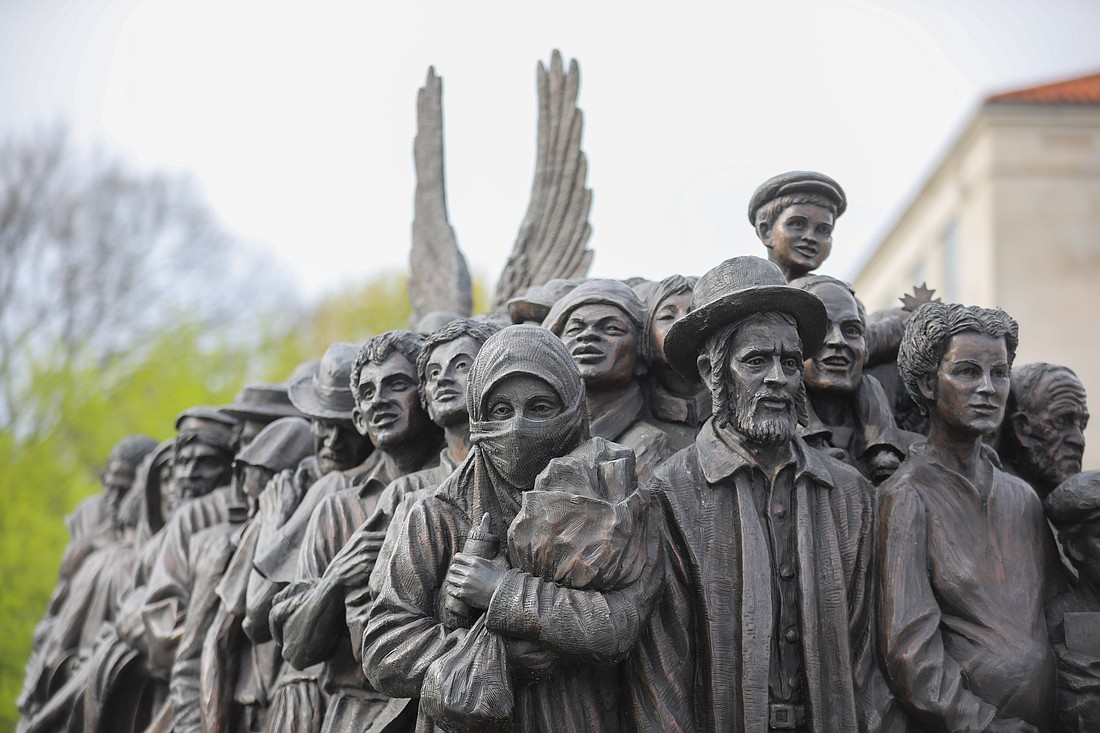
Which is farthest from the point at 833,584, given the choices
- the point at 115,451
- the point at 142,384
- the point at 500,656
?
the point at 142,384

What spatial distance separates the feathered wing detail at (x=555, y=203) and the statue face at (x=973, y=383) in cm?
399

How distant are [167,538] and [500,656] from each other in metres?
4.76

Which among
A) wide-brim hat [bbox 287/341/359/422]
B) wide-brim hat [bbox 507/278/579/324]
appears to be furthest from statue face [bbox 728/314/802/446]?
wide-brim hat [bbox 287/341/359/422]

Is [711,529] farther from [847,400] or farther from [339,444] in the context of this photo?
[339,444]

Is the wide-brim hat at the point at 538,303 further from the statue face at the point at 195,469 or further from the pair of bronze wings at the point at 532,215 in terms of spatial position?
the statue face at the point at 195,469

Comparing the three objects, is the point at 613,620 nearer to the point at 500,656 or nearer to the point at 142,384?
the point at 500,656

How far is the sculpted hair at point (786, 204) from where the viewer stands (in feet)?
21.1

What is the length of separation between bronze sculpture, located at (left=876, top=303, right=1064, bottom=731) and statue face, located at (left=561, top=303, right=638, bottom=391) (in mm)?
1304

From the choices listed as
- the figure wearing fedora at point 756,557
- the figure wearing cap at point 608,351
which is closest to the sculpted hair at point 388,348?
the figure wearing cap at point 608,351

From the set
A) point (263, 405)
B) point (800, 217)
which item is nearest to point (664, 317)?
point (800, 217)

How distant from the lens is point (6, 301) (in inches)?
995

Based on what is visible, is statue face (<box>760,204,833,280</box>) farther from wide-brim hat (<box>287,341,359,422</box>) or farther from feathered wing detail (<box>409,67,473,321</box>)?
feathered wing detail (<box>409,67,473,321</box>)

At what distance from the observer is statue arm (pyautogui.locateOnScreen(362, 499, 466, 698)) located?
175 inches

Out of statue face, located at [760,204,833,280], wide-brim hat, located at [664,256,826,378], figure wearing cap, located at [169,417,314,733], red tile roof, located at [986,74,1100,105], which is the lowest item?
figure wearing cap, located at [169,417,314,733]
